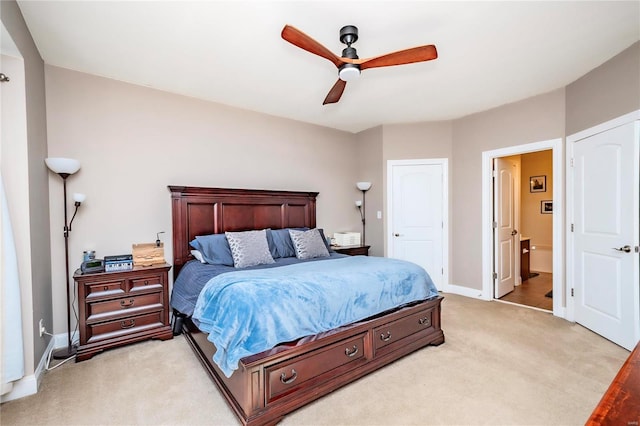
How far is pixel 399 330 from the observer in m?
2.50

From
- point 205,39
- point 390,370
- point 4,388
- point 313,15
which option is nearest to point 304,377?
point 390,370

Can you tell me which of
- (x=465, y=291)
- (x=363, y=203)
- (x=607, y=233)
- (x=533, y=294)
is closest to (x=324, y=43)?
(x=363, y=203)

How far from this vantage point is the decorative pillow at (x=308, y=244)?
355cm

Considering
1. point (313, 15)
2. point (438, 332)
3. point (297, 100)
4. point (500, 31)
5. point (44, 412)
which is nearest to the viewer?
point (44, 412)

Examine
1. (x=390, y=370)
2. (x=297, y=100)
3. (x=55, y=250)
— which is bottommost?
(x=390, y=370)

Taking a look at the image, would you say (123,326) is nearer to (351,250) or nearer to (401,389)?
(401,389)

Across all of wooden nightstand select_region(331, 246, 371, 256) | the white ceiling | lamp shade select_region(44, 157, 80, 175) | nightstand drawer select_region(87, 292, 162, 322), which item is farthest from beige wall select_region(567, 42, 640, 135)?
lamp shade select_region(44, 157, 80, 175)

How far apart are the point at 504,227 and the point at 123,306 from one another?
4.99 meters

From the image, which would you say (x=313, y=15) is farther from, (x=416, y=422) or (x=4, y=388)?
(x=4, y=388)

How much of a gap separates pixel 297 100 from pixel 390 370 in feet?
10.3

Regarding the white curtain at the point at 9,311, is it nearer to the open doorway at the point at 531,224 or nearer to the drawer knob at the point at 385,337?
the drawer knob at the point at 385,337

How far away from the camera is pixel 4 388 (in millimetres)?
1924

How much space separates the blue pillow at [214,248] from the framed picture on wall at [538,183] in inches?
251

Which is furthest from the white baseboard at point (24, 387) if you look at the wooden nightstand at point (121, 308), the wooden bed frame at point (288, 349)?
the wooden bed frame at point (288, 349)
